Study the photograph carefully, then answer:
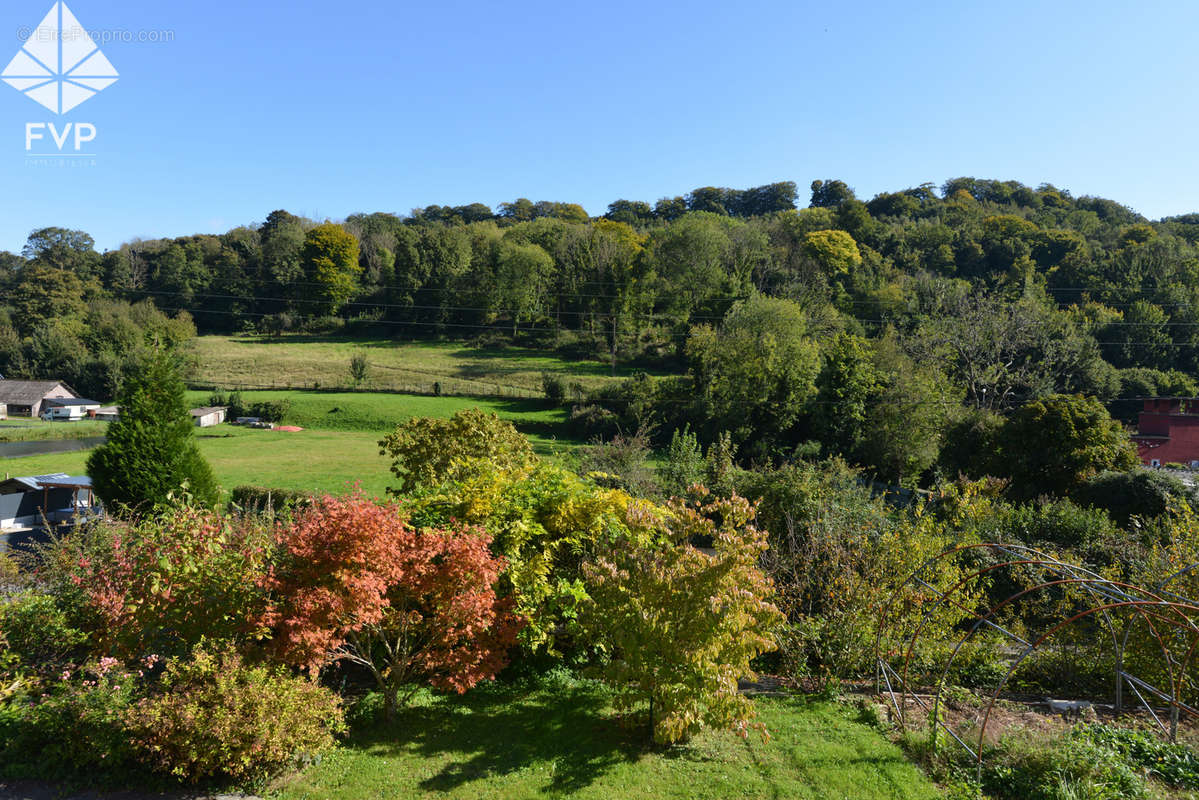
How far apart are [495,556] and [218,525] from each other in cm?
361

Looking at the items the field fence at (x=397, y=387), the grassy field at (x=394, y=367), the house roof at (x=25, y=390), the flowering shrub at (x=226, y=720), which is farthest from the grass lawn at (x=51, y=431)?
the flowering shrub at (x=226, y=720)

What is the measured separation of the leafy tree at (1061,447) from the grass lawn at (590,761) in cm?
1439

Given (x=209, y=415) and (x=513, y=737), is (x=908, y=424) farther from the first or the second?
(x=209, y=415)

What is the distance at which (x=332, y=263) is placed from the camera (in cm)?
6425

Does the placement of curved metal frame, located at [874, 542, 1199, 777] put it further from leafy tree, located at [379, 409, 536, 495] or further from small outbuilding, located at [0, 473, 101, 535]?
small outbuilding, located at [0, 473, 101, 535]

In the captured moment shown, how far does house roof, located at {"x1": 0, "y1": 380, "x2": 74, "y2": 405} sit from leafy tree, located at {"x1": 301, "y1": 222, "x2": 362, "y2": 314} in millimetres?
22488

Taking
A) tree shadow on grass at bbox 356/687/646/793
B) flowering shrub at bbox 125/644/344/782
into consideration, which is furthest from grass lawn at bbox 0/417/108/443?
tree shadow on grass at bbox 356/687/646/793

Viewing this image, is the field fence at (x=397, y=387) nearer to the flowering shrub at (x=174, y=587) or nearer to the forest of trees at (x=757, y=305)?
the forest of trees at (x=757, y=305)

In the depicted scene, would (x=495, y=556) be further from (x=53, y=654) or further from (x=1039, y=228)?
(x=1039, y=228)

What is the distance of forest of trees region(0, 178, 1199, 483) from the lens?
3319 centimetres

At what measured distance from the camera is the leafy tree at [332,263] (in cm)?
6175

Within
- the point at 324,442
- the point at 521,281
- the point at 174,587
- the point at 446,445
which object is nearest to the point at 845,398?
the point at 446,445

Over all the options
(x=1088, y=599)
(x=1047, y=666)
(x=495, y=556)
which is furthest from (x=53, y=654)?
(x=1088, y=599)

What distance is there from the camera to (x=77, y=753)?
266 inches
